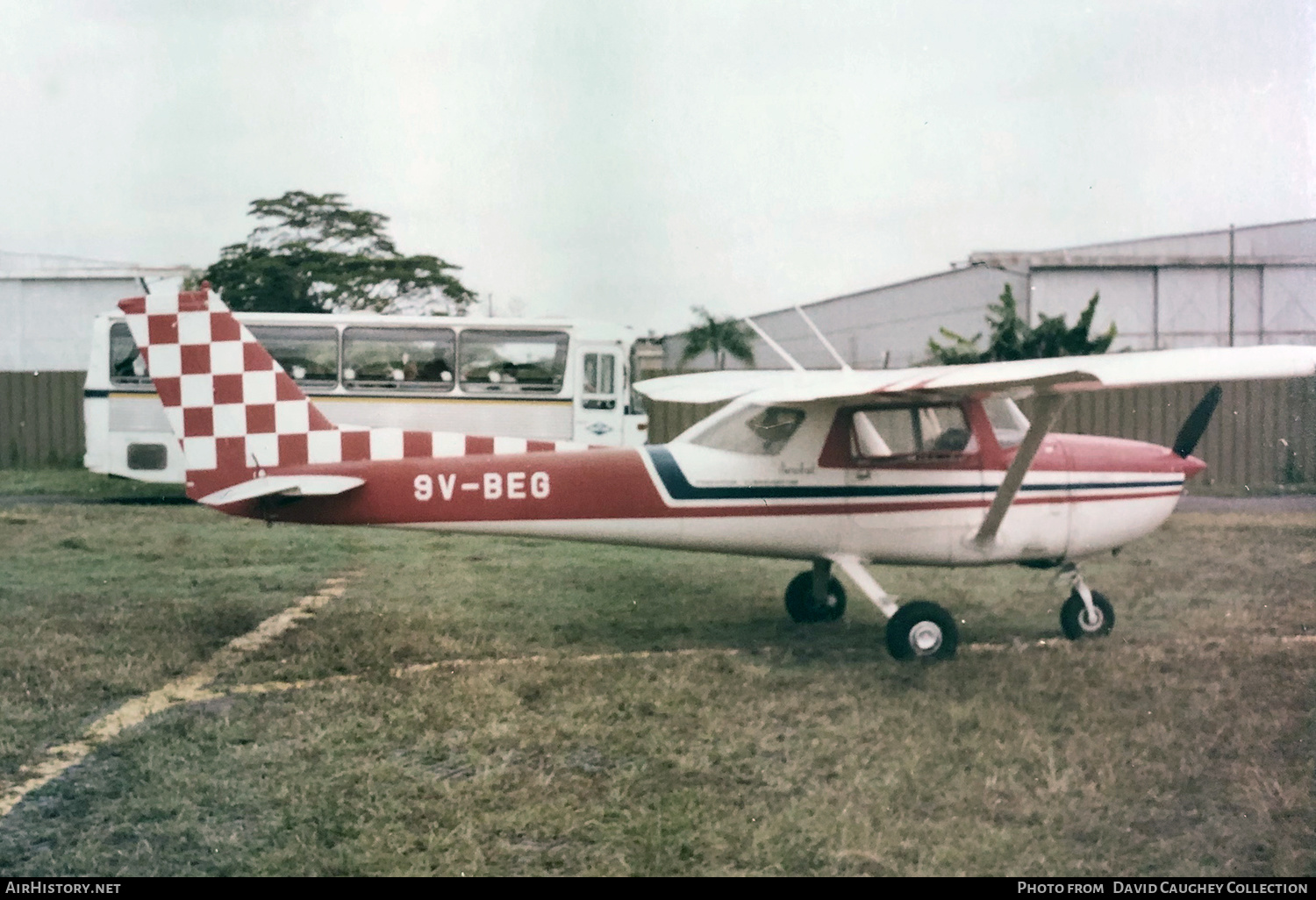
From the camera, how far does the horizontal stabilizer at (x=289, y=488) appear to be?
6.09 meters

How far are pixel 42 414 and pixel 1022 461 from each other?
59.7 ft

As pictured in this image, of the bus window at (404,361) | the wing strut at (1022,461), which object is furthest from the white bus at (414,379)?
the wing strut at (1022,461)

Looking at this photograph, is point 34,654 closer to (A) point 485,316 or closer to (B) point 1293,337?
(A) point 485,316

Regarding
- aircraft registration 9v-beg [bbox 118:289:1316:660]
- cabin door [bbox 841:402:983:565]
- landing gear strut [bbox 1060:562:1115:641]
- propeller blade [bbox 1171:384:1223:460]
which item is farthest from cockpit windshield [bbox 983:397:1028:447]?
propeller blade [bbox 1171:384:1223:460]

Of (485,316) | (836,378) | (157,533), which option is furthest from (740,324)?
(836,378)

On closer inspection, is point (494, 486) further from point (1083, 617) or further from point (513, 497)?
point (1083, 617)

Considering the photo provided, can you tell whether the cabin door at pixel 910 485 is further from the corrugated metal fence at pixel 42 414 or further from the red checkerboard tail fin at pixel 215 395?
the corrugated metal fence at pixel 42 414

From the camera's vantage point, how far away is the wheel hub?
6215 mm

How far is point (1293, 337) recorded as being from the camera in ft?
73.4

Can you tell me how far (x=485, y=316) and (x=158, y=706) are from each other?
31.9ft

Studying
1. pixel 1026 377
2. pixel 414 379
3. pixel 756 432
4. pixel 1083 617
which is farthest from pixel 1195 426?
pixel 414 379

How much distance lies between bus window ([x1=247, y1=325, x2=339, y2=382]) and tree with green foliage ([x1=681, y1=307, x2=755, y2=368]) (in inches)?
196

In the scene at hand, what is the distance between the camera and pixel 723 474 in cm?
661
